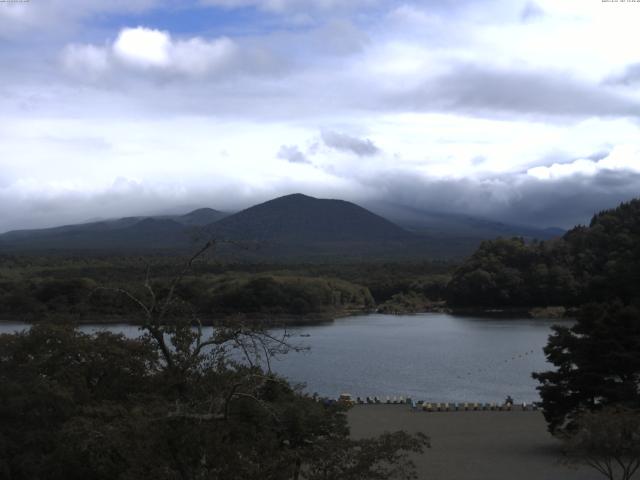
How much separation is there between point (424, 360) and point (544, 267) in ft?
107

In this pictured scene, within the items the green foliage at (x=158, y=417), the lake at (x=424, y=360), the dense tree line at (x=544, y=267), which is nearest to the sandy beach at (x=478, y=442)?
the lake at (x=424, y=360)

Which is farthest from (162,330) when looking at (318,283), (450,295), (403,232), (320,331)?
(403,232)

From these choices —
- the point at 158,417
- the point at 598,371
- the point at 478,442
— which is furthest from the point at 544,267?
the point at 158,417

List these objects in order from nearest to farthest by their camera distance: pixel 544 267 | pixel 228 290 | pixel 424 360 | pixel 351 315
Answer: pixel 424 360, pixel 228 290, pixel 544 267, pixel 351 315

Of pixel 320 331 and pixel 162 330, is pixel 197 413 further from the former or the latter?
pixel 320 331

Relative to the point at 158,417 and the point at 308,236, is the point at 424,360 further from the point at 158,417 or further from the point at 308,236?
the point at 308,236

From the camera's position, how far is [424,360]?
36.9 m

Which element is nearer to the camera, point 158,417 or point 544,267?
point 158,417

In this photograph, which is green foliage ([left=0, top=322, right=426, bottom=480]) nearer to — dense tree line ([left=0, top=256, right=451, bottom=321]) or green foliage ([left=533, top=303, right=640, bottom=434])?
green foliage ([left=533, top=303, right=640, bottom=434])

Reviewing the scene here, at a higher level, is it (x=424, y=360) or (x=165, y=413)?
(x=165, y=413)

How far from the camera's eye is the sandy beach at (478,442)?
1505 cm

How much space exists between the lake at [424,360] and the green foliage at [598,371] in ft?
21.8

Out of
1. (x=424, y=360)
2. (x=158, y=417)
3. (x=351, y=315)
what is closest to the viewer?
(x=158, y=417)

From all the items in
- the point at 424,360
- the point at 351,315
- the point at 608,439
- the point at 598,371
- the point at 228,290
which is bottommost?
the point at 424,360
